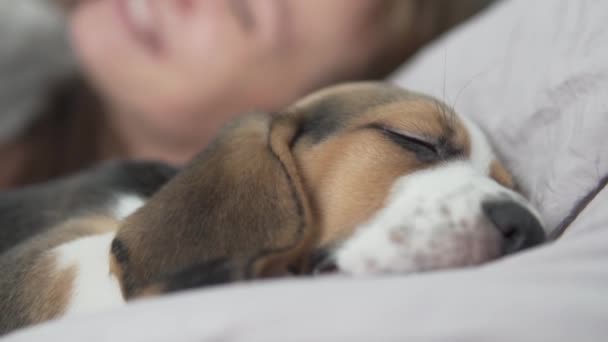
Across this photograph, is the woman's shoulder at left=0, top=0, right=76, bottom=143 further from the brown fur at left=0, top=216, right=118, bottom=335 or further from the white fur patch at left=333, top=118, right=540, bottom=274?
the white fur patch at left=333, top=118, right=540, bottom=274

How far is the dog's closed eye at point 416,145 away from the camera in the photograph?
123 centimetres

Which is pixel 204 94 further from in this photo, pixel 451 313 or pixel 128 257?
pixel 451 313

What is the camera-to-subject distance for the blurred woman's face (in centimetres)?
216

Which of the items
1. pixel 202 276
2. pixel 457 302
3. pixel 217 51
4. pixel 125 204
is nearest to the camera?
pixel 457 302

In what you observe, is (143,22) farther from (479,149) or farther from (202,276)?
(202,276)

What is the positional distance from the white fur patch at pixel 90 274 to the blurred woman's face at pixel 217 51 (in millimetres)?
984

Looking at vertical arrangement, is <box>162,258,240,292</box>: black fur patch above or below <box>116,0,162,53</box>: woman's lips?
above

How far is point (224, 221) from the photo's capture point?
3.50 feet

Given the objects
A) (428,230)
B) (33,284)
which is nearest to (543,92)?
(428,230)

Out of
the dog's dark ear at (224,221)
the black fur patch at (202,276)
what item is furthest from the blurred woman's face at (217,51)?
the black fur patch at (202,276)

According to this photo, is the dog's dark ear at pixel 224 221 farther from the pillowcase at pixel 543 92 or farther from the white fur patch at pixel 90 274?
the pillowcase at pixel 543 92

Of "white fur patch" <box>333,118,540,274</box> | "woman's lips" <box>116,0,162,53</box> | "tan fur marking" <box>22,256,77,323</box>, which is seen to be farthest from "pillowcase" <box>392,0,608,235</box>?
"woman's lips" <box>116,0,162,53</box>

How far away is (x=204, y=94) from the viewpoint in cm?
225

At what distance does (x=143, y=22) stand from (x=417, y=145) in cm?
145
